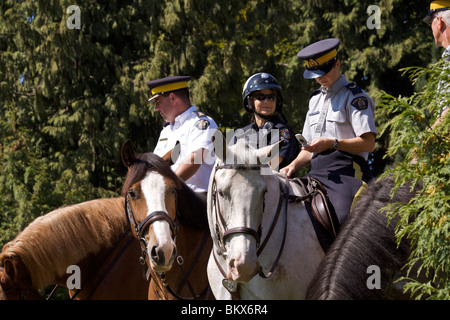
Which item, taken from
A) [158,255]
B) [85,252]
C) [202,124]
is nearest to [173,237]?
[158,255]

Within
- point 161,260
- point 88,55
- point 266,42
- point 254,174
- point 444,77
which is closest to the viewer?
point 444,77

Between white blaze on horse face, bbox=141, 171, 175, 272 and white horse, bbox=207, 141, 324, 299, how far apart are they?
0.33 metres

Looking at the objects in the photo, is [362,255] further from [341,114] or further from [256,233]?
[341,114]

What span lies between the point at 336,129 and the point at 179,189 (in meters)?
1.34

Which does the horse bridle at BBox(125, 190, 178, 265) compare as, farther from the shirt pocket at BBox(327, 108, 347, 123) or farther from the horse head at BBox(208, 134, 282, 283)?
the shirt pocket at BBox(327, 108, 347, 123)

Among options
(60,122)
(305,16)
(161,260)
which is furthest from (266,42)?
(161,260)

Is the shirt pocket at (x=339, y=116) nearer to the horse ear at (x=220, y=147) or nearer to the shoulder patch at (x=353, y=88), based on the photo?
the shoulder patch at (x=353, y=88)

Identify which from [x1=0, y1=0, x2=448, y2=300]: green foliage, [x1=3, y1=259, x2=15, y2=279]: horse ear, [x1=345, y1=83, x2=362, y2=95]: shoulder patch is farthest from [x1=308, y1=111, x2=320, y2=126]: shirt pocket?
[x1=0, y1=0, x2=448, y2=300]: green foliage

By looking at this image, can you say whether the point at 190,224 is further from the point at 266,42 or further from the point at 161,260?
the point at 266,42

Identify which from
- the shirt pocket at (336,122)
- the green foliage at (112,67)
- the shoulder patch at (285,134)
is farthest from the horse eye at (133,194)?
the green foliage at (112,67)

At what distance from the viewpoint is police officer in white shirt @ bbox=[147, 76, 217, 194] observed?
5371mm

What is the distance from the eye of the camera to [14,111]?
12523mm

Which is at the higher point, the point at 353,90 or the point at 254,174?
the point at 353,90
